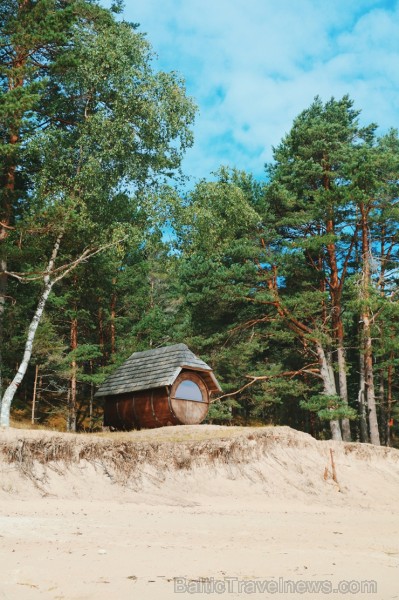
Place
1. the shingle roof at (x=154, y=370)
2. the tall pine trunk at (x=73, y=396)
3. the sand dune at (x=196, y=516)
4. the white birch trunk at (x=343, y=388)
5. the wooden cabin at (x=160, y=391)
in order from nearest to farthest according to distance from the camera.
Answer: the sand dune at (x=196, y=516)
the wooden cabin at (x=160, y=391)
the shingle roof at (x=154, y=370)
the tall pine trunk at (x=73, y=396)
the white birch trunk at (x=343, y=388)

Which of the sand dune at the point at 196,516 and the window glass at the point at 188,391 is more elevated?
the window glass at the point at 188,391

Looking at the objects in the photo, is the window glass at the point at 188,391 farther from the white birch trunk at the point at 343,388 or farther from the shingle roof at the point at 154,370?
the white birch trunk at the point at 343,388

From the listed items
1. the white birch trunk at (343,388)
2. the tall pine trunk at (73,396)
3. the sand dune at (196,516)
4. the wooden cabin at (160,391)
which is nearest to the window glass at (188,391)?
the wooden cabin at (160,391)

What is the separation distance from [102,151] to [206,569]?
1823 cm

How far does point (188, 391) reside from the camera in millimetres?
22625

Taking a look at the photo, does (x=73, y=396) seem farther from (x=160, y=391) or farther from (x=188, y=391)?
(x=188, y=391)

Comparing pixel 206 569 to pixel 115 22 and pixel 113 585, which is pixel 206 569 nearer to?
pixel 113 585

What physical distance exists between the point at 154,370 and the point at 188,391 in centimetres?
166

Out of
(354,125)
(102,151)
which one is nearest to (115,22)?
(102,151)

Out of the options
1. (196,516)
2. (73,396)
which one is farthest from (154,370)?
(196,516)

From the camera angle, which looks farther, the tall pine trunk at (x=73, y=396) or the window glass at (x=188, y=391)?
the tall pine trunk at (x=73, y=396)

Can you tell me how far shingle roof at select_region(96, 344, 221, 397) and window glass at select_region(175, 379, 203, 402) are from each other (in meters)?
0.61

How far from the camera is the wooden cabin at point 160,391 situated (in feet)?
72.0

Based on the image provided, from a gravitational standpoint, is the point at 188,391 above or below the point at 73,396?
below
